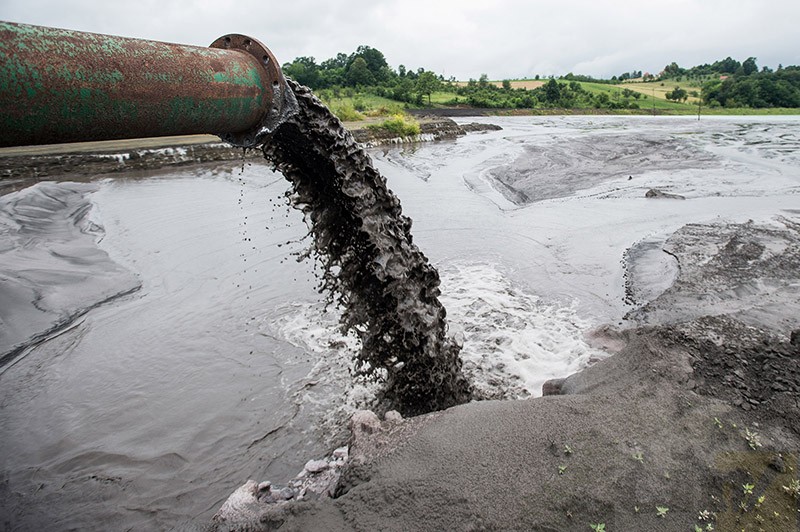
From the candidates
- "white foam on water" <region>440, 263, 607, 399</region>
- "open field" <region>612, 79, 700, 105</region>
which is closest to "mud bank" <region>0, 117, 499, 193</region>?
"white foam on water" <region>440, 263, 607, 399</region>

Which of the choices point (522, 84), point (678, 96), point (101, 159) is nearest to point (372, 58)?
point (522, 84)

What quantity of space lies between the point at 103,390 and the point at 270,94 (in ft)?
13.5

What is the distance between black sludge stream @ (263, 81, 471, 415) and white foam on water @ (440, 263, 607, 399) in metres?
0.66

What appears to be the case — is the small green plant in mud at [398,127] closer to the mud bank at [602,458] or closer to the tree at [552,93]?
the mud bank at [602,458]

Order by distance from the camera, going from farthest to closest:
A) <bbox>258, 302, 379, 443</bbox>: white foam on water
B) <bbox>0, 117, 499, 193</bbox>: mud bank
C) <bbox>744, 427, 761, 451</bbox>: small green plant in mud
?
<bbox>0, 117, 499, 193</bbox>: mud bank < <bbox>258, 302, 379, 443</bbox>: white foam on water < <bbox>744, 427, 761, 451</bbox>: small green plant in mud

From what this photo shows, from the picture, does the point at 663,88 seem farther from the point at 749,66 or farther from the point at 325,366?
the point at 325,366

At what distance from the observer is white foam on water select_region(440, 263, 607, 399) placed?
5246 mm

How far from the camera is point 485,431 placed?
334cm

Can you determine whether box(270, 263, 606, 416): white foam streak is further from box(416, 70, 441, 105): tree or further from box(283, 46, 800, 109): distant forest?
box(416, 70, 441, 105): tree

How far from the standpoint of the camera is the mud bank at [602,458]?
2.70 m

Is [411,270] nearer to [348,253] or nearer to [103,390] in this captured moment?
[348,253]

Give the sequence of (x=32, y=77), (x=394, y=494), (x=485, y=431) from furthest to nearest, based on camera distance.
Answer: (x=485, y=431), (x=394, y=494), (x=32, y=77)

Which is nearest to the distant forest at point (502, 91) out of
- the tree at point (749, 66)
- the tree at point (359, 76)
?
the tree at point (359, 76)

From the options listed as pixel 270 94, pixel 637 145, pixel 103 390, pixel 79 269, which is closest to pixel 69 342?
pixel 103 390
